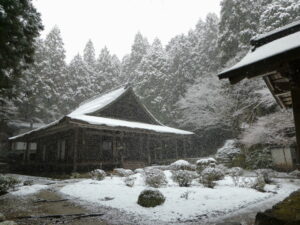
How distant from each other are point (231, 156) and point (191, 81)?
48.9 ft

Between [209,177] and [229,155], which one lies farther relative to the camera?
[229,155]

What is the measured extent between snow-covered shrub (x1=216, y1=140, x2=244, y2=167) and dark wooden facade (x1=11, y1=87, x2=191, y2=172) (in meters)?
3.75

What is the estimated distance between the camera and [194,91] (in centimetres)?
2622

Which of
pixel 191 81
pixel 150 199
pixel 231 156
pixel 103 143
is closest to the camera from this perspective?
pixel 150 199

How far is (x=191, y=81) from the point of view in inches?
1291

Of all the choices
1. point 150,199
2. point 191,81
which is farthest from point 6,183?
point 191,81

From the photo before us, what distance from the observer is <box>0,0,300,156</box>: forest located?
60.4 ft

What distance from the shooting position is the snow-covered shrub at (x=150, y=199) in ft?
20.6

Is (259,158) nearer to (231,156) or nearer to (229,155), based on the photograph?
(231,156)

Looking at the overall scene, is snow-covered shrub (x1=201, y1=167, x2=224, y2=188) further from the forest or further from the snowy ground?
the forest

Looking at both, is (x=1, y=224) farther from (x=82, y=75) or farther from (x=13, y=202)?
(x=82, y=75)

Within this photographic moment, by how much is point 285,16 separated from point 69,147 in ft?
62.3

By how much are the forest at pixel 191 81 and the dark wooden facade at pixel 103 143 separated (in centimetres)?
336

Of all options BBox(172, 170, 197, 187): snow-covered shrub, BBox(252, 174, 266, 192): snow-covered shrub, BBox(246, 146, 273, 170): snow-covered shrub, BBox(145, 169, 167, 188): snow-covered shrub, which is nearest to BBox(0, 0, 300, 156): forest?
BBox(246, 146, 273, 170): snow-covered shrub
